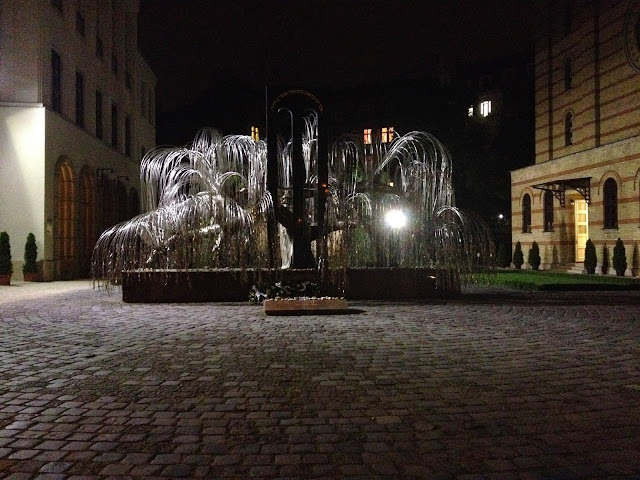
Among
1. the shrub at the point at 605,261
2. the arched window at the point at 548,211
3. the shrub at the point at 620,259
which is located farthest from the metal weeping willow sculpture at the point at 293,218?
the arched window at the point at 548,211

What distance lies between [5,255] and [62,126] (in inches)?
248

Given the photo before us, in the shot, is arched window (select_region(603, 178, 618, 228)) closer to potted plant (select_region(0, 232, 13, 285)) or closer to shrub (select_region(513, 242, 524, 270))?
shrub (select_region(513, 242, 524, 270))

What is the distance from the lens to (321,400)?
226 inches

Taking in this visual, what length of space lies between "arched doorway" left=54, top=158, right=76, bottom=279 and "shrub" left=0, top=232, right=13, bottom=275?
2.68 metres

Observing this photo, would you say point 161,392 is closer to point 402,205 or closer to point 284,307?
point 284,307

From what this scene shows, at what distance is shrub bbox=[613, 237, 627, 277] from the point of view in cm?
2408

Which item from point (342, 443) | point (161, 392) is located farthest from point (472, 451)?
point (161, 392)

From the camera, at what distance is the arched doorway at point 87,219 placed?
91.8 ft

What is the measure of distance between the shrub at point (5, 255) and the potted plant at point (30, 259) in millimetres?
721

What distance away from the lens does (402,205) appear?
1628 centimetres

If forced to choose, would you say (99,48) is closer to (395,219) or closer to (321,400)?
(395,219)

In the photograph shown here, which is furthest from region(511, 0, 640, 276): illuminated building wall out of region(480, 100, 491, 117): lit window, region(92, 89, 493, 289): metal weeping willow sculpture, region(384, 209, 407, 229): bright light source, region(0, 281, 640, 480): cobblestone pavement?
region(0, 281, 640, 480): cobblestone pavement

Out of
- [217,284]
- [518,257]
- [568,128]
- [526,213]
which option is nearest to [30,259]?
[217,284]

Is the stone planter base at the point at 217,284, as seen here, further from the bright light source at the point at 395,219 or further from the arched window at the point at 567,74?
the arched window at the point at 567,74
